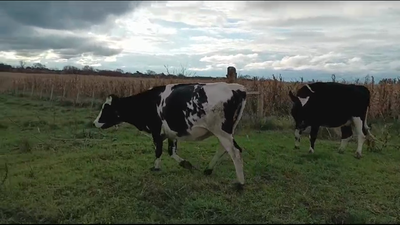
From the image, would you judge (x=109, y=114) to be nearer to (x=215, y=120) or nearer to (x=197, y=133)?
(x=197, y=133)

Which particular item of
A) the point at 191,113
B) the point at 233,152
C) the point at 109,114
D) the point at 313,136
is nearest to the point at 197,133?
the point at 191,113

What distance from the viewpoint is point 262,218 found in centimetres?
517

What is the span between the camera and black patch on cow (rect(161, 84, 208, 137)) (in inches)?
254

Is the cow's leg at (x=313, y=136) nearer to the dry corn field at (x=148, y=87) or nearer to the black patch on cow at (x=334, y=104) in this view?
the black patch on cow at (x=334, y=104)

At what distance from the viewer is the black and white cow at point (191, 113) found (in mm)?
6320

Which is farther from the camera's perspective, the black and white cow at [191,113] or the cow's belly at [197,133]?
the cow's belly at [197,133]

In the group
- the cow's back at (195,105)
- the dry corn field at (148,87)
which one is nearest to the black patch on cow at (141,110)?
the cow's back at (195,105)

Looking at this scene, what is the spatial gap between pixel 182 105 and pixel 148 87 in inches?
593

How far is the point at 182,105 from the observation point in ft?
21.7

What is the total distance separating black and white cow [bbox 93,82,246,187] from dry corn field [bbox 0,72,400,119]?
8.57 metres

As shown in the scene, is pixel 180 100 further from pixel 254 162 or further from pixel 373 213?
pixel 373 213

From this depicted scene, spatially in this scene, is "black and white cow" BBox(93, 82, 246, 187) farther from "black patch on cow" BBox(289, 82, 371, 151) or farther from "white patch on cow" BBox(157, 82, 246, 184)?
"black patch on cow" BBox(289, 82, 371, 151)

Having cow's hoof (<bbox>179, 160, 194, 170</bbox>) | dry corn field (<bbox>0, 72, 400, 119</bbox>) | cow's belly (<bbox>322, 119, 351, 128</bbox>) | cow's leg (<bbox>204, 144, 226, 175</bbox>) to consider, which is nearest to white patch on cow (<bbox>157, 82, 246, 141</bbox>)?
cow's leg (<bbox>204, 144, 226, 175</bbox>)

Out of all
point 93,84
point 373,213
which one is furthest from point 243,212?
point 93,84
